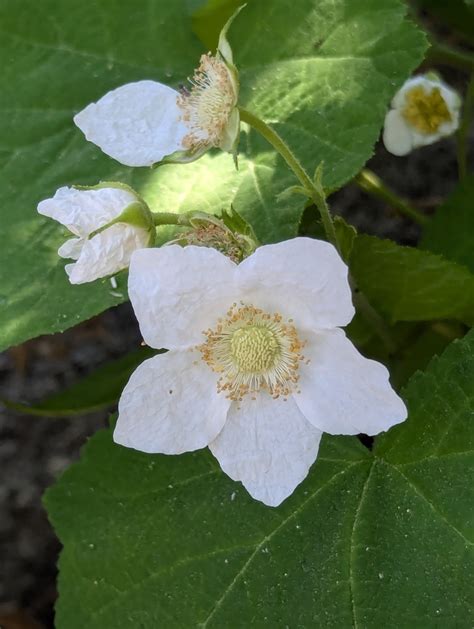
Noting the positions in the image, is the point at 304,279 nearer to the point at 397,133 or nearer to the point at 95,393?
the point at 397,133

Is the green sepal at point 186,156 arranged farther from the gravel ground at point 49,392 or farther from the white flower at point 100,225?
the gravel ground at point 49,392

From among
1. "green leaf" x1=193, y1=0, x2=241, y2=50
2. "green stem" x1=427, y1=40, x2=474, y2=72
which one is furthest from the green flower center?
"green stem" x1=427, y1=40, x2=474, y2=72

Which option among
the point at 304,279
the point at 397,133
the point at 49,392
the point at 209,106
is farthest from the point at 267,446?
the point at 49,392

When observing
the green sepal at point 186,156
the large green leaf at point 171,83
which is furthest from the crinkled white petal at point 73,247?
the large green leaf at point 171,83

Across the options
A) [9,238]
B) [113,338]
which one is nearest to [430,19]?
[113,338]

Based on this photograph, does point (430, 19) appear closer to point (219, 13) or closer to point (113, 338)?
point (219, 13)
